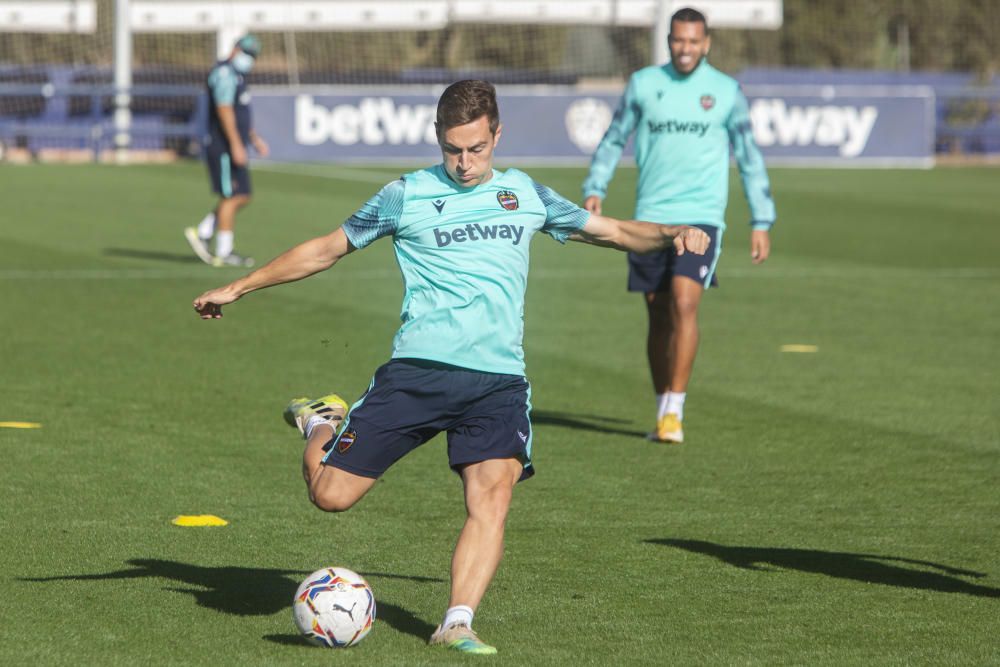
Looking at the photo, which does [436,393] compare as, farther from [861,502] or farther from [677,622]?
[861,502]

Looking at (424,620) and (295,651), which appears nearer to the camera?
(295,651)

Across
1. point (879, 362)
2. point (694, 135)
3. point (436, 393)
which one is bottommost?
point (879, 362)

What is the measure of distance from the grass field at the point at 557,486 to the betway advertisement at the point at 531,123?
18575 millimetres

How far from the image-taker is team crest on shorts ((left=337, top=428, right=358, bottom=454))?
5469mm

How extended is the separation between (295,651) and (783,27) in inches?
2395

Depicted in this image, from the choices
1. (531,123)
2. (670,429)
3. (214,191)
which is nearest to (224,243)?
(214,191)

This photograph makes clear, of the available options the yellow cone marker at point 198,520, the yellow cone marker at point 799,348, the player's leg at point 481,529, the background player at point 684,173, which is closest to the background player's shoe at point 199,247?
the yellow cone marker at point 799,348

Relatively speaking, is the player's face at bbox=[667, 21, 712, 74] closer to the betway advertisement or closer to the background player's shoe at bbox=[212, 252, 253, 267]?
the background player's shoe at bbox=[212, 252, 253, 267]

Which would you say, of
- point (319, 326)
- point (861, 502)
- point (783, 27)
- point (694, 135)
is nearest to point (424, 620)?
point (861, 502)

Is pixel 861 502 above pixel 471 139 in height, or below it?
below

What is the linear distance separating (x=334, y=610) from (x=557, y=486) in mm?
2772

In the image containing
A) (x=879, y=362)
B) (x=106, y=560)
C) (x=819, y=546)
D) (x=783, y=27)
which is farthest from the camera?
(x=783, y=27)

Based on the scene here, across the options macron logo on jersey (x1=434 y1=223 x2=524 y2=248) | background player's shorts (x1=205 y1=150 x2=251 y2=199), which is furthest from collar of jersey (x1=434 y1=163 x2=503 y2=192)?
background player's shorts (x1=205 y1=150 x2=251 y2=199)

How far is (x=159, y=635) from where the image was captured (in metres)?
5.36
